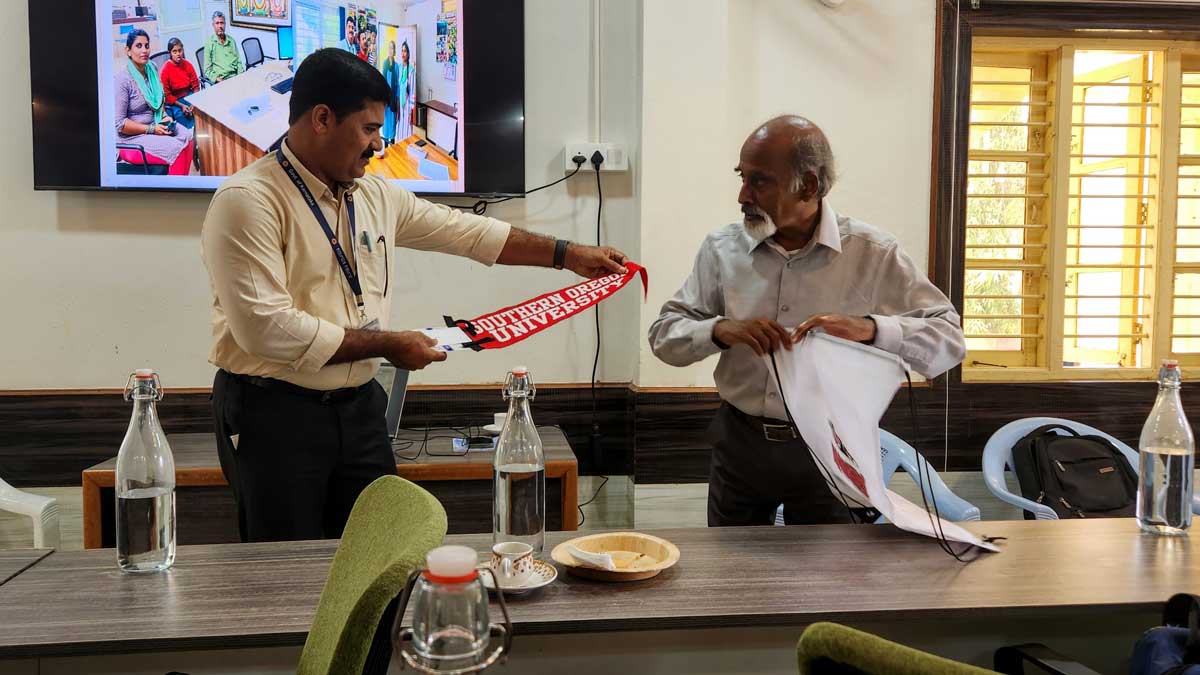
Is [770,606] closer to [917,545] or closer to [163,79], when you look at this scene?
[917,545]

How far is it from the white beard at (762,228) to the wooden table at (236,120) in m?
1.92

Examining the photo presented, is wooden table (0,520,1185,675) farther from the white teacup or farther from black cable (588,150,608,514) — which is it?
black cable (588,150,608,514)

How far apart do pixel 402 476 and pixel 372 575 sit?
74.6 inches

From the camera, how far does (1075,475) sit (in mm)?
3121

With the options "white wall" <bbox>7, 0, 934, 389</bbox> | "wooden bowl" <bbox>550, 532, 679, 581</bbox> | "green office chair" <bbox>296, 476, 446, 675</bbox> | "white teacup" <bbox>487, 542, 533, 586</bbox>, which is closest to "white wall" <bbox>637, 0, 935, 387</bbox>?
"white wall" <bbox>7, 0, 934, 389</bbox>

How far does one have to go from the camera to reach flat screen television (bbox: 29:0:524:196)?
315cm

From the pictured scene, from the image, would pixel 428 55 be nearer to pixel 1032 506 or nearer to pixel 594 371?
pixel 594 371

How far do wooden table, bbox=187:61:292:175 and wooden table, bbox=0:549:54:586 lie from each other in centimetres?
195

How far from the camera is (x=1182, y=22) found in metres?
3.46

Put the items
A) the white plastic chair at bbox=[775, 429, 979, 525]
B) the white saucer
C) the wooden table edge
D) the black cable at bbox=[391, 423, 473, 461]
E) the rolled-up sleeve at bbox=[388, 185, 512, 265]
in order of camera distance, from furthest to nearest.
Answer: the black cable at bbox=[391, 423, 473, 461] < the white plastic chair at bbox=[775, 429, 979, 525] < the rolled-up sleeve at bbox=[388, 185, 512, 265] < the white saucer < the wooden table edge

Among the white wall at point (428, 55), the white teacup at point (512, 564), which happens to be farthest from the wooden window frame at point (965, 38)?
the white teacup at point (512, 564)

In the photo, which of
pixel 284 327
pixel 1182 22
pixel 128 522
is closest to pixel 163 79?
pixel 284 327

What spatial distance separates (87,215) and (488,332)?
1878mm

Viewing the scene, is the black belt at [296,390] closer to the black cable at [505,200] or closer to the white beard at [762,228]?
→ the white beard at [762,228]
